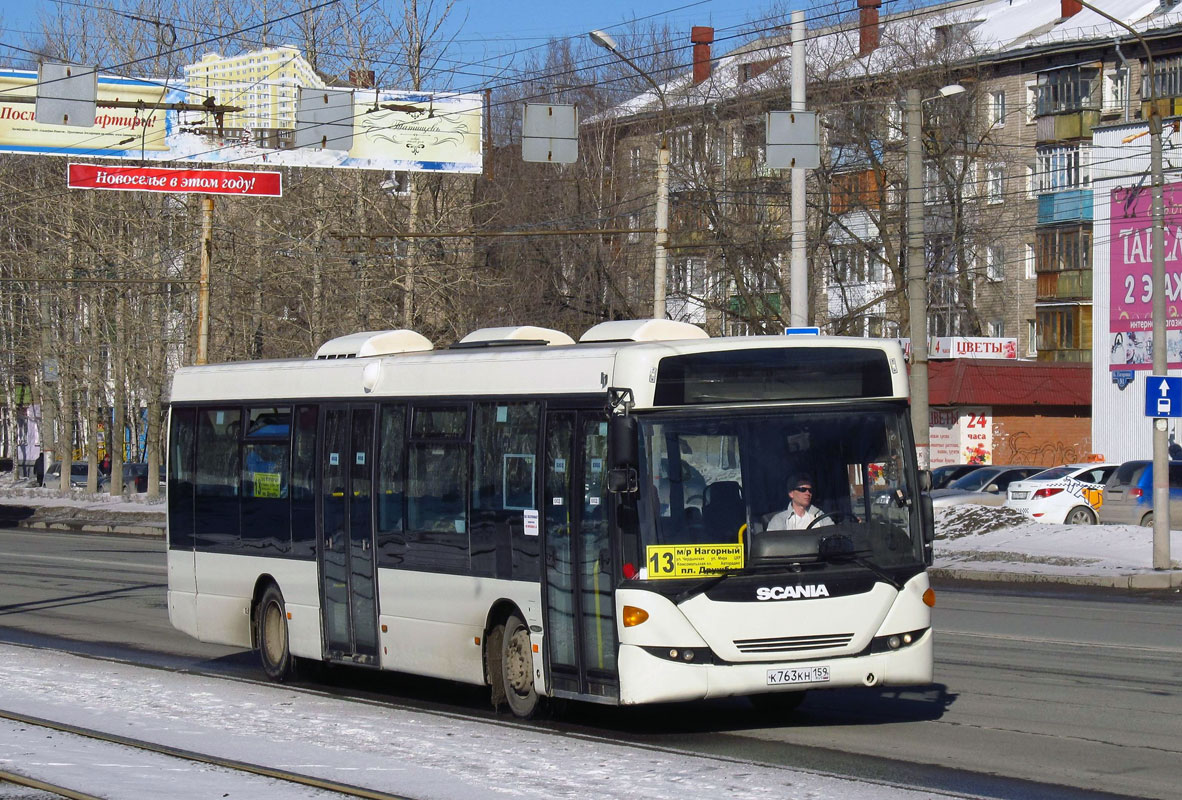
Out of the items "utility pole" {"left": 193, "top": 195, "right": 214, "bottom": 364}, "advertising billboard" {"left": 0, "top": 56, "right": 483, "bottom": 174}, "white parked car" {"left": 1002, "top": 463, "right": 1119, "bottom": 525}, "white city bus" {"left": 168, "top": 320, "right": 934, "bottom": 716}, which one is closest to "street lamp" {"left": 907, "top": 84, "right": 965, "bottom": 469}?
"white parked car" {"left": 1002, "top": 463, "right": 1119, "bottom": 525}

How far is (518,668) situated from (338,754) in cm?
187

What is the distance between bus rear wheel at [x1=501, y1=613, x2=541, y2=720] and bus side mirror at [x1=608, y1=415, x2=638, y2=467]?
1.61 meters

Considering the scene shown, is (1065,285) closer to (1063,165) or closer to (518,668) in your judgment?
(1063,165)

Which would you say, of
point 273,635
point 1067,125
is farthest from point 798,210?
point 1067,125

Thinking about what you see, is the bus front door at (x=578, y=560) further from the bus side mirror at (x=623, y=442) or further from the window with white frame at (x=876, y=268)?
the window with white frame at (x=876, y=268)

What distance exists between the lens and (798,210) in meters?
25.0

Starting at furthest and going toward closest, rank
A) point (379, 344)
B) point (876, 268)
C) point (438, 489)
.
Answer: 1. point (876, 268)
2. point (379, 344)
3. point (438, 489)

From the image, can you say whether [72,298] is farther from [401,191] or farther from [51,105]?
[51,105]

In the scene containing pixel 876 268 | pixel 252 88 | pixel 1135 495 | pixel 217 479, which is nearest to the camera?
pixel 217 479

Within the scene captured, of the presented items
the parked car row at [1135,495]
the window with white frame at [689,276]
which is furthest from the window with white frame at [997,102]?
the parked car row at [1135,495]

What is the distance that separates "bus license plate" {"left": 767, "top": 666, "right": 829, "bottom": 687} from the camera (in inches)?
377

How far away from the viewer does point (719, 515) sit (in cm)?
961

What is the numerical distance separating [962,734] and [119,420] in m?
42.3

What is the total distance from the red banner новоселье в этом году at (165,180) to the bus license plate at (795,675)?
2022cm
